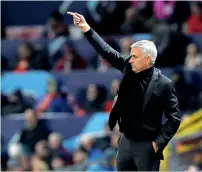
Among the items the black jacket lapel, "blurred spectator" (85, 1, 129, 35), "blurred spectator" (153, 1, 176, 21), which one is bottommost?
"blurred spectator" (85, 1, 129, 35)

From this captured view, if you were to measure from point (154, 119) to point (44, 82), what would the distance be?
666cm

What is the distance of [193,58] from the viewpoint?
1163 centimetres

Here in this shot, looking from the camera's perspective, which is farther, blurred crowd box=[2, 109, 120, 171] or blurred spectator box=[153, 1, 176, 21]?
blurred spectator box=[153, 1, 176, 21]

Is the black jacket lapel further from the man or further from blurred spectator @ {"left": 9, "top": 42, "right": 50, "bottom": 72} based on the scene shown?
blurred spectator @ {"left": 9, "top": 42, "right": 50, "bottom": 72}

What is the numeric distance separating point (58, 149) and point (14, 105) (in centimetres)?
175

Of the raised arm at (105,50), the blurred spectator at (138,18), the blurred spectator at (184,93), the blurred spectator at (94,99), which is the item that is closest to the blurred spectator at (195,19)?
the blurred spectator at (138,18)

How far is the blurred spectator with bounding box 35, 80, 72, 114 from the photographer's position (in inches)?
471

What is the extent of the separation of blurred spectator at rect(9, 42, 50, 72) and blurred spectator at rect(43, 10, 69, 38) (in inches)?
21.1

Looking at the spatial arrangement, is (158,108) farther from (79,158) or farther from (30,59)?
(30,59)

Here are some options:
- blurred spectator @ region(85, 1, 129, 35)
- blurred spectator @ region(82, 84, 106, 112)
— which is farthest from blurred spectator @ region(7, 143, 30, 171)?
blurred spectator @ region(85, 1, 129, 35)

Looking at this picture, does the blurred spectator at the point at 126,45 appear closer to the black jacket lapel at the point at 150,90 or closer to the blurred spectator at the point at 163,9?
the blurred spectator at the point at 163,9

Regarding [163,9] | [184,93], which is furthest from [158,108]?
[163,9]

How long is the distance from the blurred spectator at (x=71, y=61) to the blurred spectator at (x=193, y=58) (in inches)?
81.2

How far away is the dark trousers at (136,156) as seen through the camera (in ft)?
19.9
